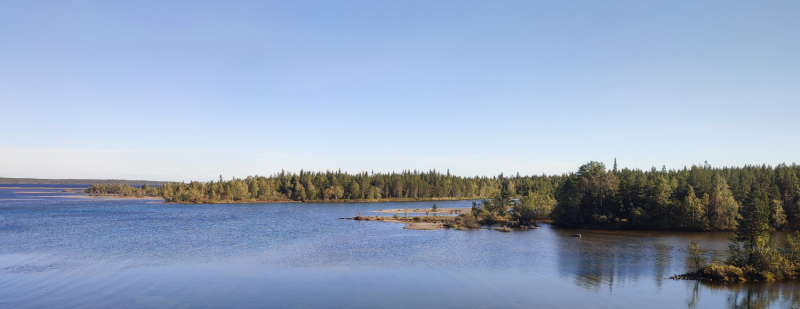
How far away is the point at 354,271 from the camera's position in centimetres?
5028

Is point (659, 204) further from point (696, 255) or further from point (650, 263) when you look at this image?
point (650, 263)

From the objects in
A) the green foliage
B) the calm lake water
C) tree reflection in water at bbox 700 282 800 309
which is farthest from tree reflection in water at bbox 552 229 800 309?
the green foliage

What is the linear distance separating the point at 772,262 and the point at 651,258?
1642 cm

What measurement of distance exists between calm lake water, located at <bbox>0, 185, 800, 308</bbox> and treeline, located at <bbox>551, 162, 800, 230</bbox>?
37.1ft

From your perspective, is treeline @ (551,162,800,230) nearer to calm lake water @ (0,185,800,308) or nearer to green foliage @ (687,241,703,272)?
calm lake water @ (0,185,800,308)

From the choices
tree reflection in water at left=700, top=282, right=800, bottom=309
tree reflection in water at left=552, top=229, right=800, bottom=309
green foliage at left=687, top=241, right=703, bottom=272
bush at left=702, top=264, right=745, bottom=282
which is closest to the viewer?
tree reflection in water at left=700, top=282, right=800, bottom=309

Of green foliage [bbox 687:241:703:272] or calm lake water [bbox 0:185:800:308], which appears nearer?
calm lake water [bbox 0:185:800:308]

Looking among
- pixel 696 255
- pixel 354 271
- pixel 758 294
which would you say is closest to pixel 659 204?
pixel 696 255

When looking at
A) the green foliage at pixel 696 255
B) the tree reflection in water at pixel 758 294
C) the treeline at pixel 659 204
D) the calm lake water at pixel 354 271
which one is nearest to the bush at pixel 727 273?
the tree reflection in water at pixel 758 294

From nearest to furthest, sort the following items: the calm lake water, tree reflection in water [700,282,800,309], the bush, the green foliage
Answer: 1. tree reflection in water [700,282,800,309]
2. the calm lake water
3. the bush
4. the green foliage

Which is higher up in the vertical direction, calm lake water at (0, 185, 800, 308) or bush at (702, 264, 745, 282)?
bush at (702, 264, 745, 282)

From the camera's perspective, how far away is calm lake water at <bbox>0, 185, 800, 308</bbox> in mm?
37625

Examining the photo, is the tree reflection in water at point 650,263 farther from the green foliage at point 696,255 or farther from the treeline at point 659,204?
the treeline at point 659,204

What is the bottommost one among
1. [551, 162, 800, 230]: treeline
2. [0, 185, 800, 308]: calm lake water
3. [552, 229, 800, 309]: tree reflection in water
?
[0, 185, 800, 308]: calm lake water
